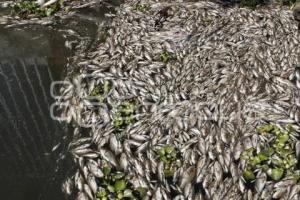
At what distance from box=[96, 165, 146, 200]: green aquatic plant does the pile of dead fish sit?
0.04 feet

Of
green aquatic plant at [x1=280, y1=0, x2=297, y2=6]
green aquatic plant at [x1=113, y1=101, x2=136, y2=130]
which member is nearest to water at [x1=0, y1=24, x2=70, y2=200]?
green aquatic plant at [x1=113, y1=101, x2=136, y2=130]

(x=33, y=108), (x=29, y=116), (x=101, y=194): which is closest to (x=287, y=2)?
(x=33, y=108)

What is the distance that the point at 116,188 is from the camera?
4875 mm

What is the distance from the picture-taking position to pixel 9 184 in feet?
16.9

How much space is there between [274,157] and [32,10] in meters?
6.82

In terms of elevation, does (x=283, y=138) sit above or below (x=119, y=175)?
above

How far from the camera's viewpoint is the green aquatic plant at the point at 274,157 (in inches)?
193

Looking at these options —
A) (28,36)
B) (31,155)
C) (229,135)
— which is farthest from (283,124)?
(28,36)

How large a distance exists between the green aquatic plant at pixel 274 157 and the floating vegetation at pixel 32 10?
6.08 metres

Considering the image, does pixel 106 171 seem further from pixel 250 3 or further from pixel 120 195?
pixel 250 3

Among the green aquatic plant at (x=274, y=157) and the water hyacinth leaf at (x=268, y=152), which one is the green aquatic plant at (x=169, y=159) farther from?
the water hyacinth leaf at (x=268, y=152)

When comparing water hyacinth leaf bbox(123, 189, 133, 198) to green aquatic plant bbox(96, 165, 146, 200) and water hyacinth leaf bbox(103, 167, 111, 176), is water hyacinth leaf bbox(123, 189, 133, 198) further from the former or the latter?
water hyacinth leaf bbox(103, 167, 111, 176)

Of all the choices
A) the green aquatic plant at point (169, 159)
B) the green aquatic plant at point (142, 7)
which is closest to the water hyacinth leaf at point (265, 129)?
the green aquatic plant at point (169, 159)

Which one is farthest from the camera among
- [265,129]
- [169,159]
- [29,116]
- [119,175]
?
[29,116]
